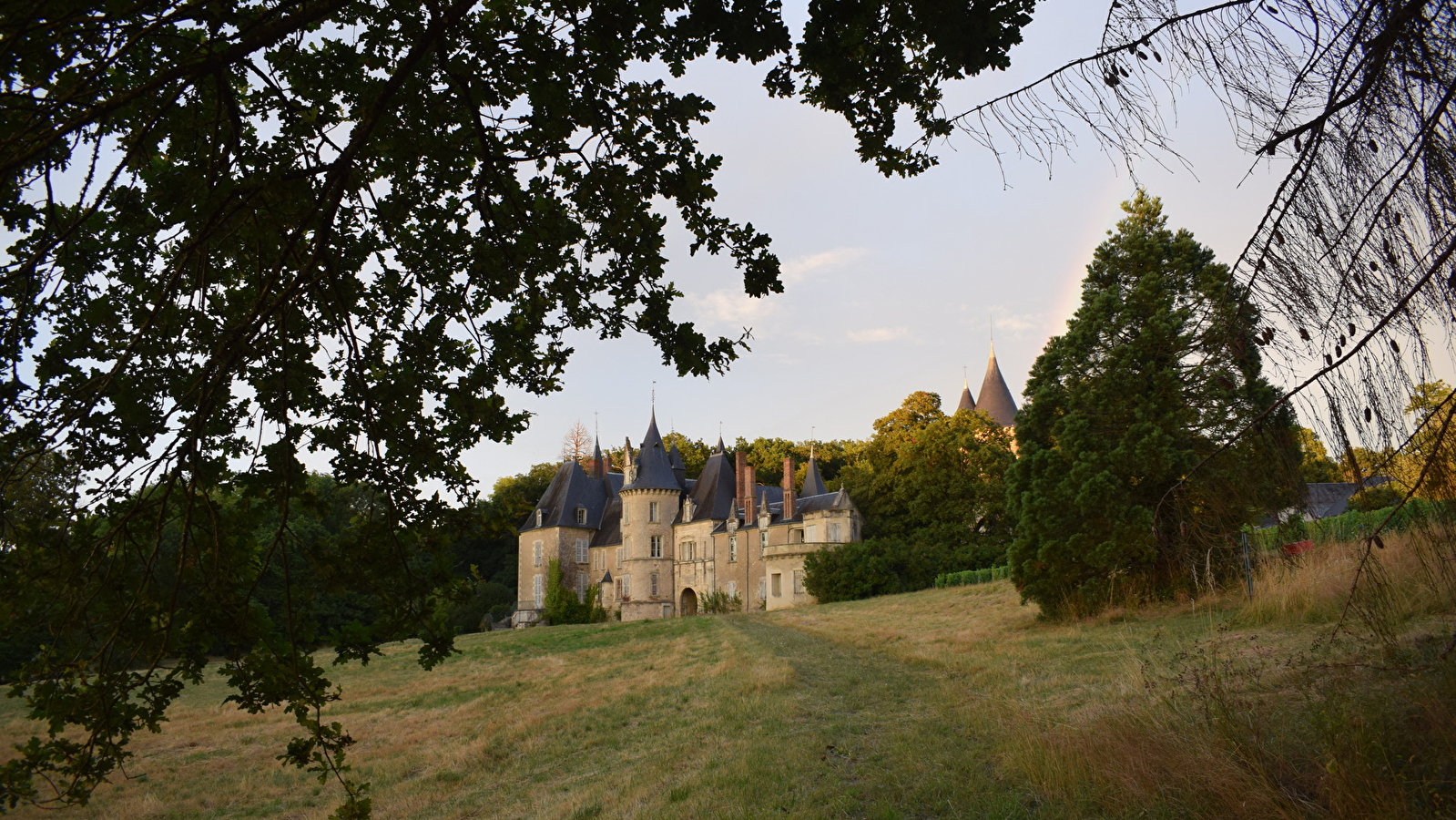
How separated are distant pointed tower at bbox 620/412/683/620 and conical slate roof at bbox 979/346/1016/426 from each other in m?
20.2

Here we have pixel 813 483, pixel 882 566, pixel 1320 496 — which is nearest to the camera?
pixel 1320 496

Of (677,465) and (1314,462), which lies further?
(677,465)

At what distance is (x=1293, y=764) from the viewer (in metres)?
4.91

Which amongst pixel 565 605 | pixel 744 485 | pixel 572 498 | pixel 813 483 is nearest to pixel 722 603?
pixel 744 485

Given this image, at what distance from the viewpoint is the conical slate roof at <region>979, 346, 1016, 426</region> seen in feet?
173

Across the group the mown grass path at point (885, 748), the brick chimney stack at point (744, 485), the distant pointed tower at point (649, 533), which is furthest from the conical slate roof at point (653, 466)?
the mown grass path at point (885, 748)

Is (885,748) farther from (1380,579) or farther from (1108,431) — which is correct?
(1108,431)

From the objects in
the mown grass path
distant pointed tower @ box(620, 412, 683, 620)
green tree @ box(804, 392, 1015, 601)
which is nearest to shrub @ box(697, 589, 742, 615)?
distant pointed tower @ box(620, 412, 683, 620)

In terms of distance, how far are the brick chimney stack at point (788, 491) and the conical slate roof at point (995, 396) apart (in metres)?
16.4

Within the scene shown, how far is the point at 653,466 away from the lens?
47.1 m

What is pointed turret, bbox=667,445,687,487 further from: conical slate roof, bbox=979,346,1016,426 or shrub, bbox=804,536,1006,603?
conical slate roof, bbox=979,346,1016,426

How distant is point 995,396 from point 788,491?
18.3 meters

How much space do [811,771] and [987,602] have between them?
1614cm

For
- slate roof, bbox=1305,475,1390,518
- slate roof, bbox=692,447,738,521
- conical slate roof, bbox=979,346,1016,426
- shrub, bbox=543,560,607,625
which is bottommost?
shrub, bbox=543,560,607,625
